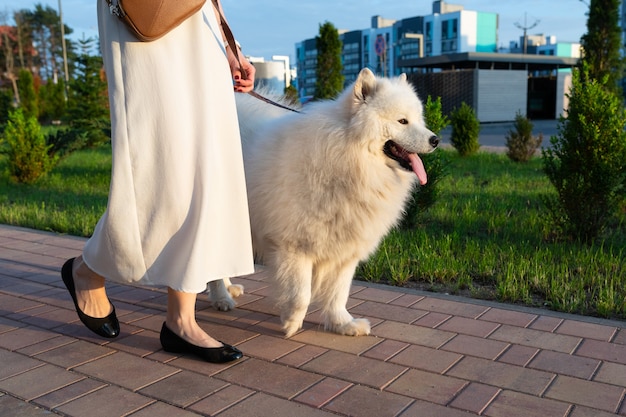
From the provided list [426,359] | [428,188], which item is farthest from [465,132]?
[426,359]

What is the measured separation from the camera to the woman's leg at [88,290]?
312 cm

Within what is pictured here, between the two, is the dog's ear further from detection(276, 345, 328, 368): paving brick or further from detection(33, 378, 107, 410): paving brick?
detection(33, 378, 107, 410): paving brick

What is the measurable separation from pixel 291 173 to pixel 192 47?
0.82 m

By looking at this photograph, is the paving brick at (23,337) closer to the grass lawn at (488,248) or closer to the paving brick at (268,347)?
the paving brick at (268,347)

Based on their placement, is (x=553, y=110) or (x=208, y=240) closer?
(x=208, y=240)

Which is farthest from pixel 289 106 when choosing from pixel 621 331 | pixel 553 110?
pixel 553 110

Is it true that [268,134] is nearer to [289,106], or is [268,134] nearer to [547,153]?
[289,106]

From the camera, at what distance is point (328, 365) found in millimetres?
2885

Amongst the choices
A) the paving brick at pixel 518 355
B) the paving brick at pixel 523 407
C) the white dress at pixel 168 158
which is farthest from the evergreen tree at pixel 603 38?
the white dress at pixel 168 158

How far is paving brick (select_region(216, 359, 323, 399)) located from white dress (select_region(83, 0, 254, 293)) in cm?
44

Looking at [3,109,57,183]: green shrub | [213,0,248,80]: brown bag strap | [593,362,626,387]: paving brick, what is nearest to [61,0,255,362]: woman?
[213,0,248,80]: brown bag strap

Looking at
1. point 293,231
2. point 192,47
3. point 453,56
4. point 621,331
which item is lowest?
point 621,331

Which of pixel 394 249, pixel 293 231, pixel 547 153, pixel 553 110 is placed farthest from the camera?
pixel 553 110

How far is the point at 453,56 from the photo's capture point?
99.1ft
